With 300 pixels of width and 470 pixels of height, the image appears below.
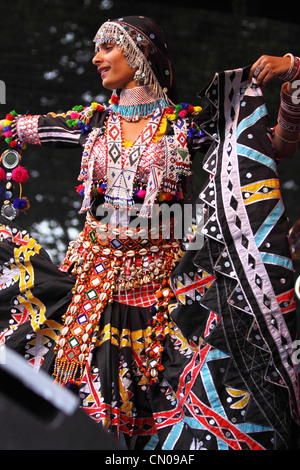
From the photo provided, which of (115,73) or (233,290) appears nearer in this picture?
(233,290)

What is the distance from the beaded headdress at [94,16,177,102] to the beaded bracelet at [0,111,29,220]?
1.52 feet

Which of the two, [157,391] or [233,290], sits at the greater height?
[233,290]

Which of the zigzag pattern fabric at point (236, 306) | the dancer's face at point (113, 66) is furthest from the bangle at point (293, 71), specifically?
the dancer's face at point (113, 66)

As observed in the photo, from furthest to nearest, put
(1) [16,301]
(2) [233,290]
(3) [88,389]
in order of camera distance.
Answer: (1) [16,301] < (3) [88,389] < (2) [233,290]

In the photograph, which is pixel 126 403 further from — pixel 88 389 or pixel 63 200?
pixel 63 200

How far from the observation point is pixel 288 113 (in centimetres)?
241

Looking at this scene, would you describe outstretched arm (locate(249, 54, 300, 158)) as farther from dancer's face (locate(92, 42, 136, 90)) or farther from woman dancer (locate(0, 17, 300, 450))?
dancer's face (locate(92, 42, 136, 90))

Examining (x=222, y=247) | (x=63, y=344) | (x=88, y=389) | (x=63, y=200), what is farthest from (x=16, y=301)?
(x=63, y=200)

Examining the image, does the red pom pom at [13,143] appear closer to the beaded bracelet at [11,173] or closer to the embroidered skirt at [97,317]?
the beaded bracelet at [11,173]

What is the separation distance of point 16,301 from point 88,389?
1.44 feet

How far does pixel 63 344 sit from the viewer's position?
256 cm

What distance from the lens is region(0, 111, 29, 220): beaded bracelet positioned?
9.29ft

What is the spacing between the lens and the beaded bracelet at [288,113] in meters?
2.37

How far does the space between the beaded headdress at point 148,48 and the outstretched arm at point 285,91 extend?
50 cm
